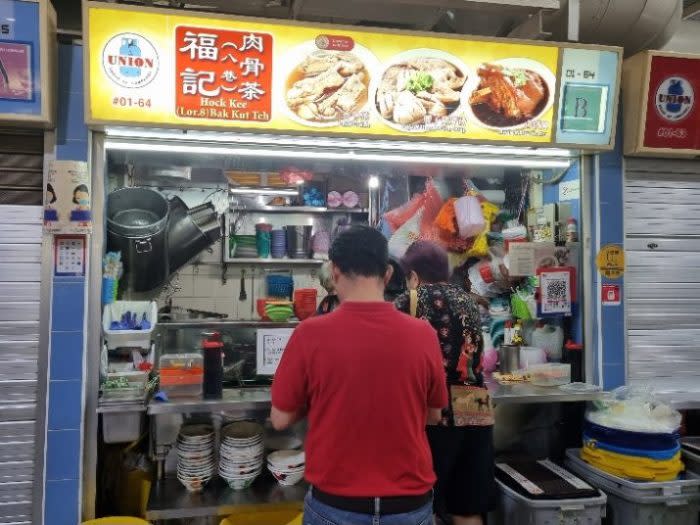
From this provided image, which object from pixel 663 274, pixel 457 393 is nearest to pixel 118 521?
pixel 457 393

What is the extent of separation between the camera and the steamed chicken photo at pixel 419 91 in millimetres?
3188

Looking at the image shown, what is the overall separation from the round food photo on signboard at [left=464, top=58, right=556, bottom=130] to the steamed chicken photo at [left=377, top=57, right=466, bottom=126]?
132 millimetres

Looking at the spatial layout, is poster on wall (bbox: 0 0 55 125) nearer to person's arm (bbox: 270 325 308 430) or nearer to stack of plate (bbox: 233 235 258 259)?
person's arm (bbox: 270 325 308 430)

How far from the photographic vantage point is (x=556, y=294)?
383cm

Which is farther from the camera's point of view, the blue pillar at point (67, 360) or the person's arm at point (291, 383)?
the blue pillar at point (67, 360)

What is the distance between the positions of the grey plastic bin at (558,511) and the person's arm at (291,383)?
5.40 ft

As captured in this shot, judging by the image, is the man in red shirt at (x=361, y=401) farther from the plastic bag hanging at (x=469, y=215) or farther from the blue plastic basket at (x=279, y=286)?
the blue plastic basket at (x=279, y=286)

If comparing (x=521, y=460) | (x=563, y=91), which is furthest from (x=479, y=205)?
(x=521, y=460)

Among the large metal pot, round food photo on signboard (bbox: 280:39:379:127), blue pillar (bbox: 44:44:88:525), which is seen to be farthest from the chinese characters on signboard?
the large metal pot

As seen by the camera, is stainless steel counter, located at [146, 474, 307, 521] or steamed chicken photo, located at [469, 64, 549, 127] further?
steamed chicken photo, located at [469, 64, 549, 127]

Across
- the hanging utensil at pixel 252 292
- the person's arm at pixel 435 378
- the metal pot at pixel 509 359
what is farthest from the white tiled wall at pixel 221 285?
the person's arm at pixel 435 378

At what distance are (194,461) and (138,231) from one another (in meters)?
1.78

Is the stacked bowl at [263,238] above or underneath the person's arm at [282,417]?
above

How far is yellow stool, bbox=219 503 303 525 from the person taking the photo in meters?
3.07
